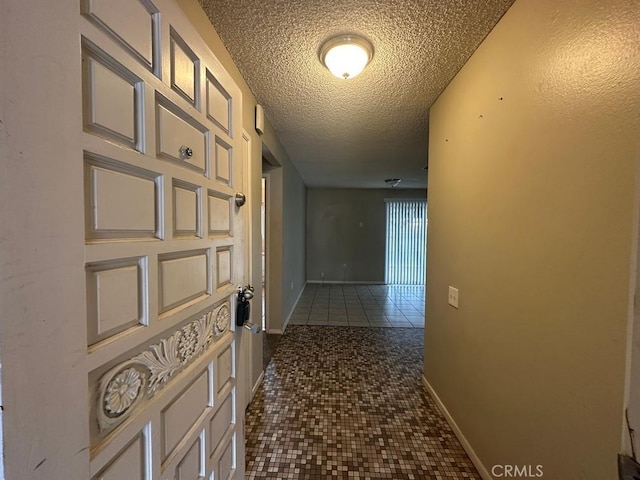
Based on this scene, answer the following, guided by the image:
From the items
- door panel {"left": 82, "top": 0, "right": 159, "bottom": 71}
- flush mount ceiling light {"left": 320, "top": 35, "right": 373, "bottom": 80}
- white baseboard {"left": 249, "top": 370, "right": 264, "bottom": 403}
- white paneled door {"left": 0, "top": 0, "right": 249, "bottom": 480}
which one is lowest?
white baseboard {"left": 249, "top": 370, "right": 264, "bottom": 403}

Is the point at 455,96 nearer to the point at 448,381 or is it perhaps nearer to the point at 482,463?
the point at 448,381

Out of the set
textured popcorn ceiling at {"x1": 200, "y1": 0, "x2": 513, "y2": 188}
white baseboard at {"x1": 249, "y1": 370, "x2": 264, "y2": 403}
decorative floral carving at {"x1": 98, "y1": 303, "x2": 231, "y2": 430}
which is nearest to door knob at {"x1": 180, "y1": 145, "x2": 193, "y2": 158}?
decorative floral carving at {"x1": 98, "y1": 303, "x2": 231, "y2": 430}

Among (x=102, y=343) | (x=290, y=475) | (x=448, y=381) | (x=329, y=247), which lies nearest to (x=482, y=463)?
(x=448, y=381)

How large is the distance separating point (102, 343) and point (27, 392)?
150mm

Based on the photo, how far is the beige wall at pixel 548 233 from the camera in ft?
2.59

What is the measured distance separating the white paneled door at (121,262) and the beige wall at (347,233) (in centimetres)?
564

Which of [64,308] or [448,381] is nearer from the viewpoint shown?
[64,308]

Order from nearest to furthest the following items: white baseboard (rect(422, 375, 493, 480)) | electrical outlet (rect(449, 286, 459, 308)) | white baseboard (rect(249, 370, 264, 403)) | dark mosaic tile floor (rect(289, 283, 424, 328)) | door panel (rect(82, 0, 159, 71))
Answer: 1. door panel (rect(82, 0, 159, 71))
2. white baseboard (rect(422, 375, 493, 480))
3. electrical outlet (rect(449, 286, 459, 308))
4. white baseboard (rect(249, 370, 264, 403))
5. dark mosaic tile floor (rect(289, 283, 424, 328))

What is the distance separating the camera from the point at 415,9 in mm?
1238

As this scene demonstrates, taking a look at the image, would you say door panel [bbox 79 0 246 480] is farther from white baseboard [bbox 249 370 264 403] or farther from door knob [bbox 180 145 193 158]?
white baseboard [bbox 249 370 264 403]

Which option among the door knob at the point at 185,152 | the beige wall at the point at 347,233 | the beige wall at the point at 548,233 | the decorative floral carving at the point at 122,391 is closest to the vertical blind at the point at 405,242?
the beige wall at the point at 347,233

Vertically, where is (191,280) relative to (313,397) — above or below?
above

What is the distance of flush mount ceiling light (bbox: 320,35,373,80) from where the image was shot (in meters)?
1.42

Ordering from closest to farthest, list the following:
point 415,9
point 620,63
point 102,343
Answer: point 102,343
point 620,63
point 415,9
